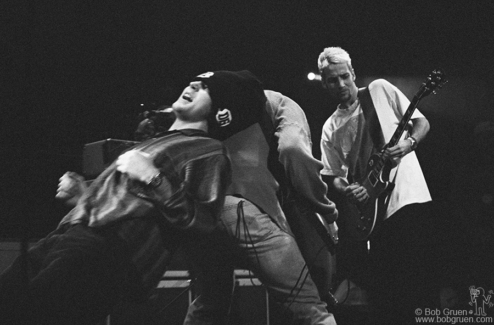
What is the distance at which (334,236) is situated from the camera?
217 cm

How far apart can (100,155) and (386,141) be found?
1548 mm

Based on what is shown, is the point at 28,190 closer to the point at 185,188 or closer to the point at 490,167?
the point at 185,188

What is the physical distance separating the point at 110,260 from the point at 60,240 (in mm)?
147

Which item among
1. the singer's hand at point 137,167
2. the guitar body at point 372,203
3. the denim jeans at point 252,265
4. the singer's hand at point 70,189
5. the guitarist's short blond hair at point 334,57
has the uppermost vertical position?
the guitarist's short blond hair at point 334,57

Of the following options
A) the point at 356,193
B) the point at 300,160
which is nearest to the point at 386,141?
the point at 356,193

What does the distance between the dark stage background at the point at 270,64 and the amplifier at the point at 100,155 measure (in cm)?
117

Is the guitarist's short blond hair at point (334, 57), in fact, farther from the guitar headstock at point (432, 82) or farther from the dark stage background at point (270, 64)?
the dark stage background at point (270, 64)

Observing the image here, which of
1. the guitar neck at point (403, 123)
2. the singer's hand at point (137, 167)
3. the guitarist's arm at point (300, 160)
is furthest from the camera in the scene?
the guitar neck at point (403, 123)

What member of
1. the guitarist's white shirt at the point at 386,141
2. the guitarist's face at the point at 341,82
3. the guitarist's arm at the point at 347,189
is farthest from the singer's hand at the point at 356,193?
the guitarist's face at the point at 341,82

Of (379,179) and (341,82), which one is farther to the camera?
(341,82)

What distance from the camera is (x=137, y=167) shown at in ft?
4.76

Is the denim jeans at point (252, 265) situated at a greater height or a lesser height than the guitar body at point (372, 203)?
greater

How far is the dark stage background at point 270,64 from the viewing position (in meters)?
3.38

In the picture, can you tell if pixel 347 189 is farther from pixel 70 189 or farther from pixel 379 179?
pixel 70 189
